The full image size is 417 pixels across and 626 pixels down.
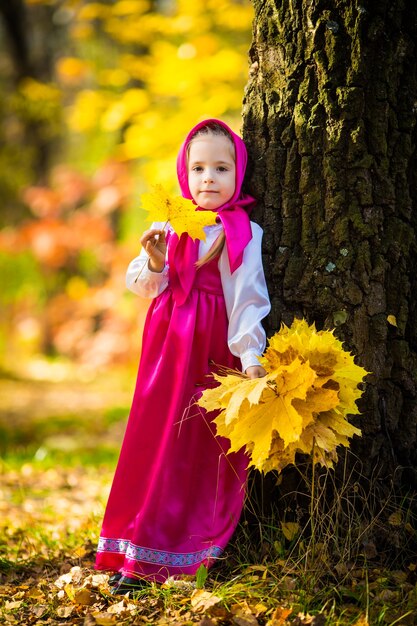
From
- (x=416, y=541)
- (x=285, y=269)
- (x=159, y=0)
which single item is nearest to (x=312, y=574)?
(x=416, y=541)

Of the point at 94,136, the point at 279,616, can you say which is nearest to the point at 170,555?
the point at 279,616

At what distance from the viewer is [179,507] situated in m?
2.61

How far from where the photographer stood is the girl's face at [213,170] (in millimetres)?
2645

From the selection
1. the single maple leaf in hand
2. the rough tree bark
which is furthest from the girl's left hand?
the single maple leaf in hand

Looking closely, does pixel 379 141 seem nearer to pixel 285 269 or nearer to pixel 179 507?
pixel 285 269

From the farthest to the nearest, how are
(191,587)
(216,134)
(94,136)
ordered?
1. (94,136)
2. (216,134)
3. (191,587)

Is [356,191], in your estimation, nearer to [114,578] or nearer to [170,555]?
[170,555]

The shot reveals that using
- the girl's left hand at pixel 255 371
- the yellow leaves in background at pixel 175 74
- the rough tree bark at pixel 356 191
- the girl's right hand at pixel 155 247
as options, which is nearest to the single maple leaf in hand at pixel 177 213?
the girl's right hand at pixel 155 247

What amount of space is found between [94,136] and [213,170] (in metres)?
11.1

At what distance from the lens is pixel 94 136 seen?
517 inches

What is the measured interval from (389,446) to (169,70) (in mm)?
4534

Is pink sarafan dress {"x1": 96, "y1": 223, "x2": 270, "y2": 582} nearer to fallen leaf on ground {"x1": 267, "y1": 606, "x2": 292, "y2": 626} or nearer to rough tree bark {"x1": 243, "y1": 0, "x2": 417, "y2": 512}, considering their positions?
rough tree bark {"x1": 243, "y1": 0, "x2": 417, "y2": 512}

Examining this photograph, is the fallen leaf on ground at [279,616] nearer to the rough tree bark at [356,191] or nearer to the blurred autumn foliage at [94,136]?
the rough tree bark at [356,191]

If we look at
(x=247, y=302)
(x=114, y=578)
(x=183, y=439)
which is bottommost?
(x=114, y=578)
